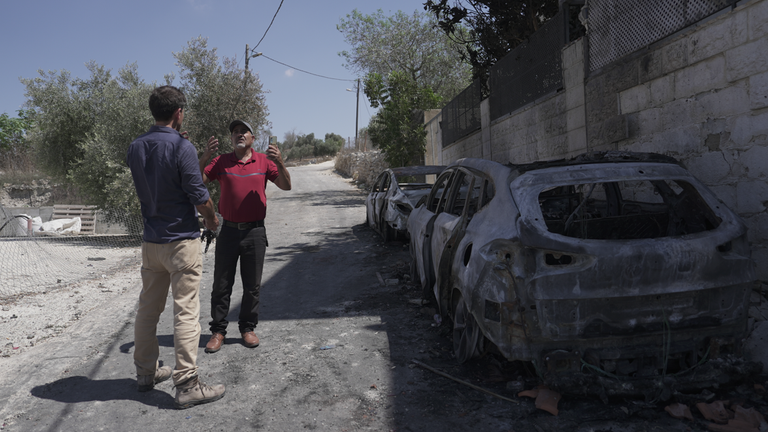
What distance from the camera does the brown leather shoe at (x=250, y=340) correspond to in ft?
14.6

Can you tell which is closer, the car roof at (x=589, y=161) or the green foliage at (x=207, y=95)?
the car roof at (x=589, y=161)

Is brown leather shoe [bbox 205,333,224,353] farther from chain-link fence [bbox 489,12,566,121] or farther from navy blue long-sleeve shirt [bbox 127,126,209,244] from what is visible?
chain-link fence [bbox 489,12,566,121]

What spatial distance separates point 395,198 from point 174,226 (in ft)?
20.4

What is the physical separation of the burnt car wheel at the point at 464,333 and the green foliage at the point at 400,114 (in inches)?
677

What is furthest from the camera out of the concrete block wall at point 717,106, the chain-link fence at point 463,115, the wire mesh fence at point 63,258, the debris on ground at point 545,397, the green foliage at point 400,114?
the green foliage at point 400,114

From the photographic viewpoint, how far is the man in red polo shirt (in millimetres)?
4359

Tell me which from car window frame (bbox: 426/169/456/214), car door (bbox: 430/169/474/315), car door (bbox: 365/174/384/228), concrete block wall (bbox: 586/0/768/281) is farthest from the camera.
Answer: car door (bbox: 365/174/384/228)

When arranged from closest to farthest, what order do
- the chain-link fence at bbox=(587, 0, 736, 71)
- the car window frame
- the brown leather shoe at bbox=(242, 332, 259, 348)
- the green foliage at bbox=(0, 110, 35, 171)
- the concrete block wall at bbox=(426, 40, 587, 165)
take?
Answer: the brown leather shoe at bbox=(242, 332, 259, 348)
the chain-link fence at bbox=(587, 0, 736, 71)
the car window frame
the concrete block wall at bbox=(426, 40, 587, 165)
the green foliage at bbox=(0, 110, 35, 171)

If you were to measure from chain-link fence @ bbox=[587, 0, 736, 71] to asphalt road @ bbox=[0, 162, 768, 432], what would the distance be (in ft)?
10.6

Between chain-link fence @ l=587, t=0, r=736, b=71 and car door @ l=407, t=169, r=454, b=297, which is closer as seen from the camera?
chain-link fence @ l=587, t=0, r=736, b=71

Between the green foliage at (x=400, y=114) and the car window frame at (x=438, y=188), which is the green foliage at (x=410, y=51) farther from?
the car window frame at (x=438, y=188)

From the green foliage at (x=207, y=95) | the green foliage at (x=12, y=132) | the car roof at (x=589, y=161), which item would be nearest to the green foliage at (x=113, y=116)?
the green foliage at (x=207, y=95)

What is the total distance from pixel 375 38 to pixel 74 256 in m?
26.4

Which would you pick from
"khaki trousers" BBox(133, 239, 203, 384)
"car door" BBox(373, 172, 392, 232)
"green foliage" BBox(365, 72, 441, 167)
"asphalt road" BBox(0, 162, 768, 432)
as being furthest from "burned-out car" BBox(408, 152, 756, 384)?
"green foliage" BBox(365, 72, 441, 167)
